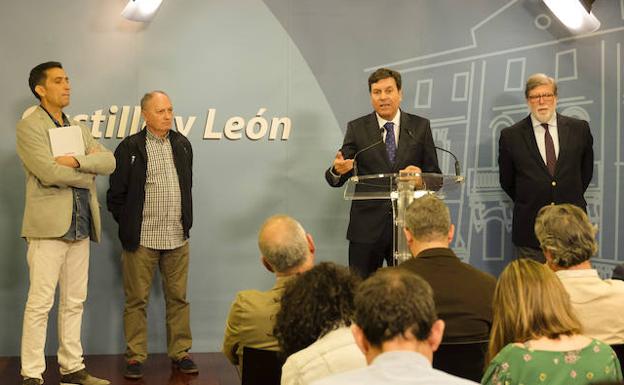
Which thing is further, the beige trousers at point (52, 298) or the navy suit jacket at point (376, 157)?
the navy suit jacket at point (376, 157)

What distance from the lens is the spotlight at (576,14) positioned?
6578mm

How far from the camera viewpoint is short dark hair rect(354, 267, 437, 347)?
2.11 meters

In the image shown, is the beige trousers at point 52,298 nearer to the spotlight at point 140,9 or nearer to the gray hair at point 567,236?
the spotlight at point 140,9

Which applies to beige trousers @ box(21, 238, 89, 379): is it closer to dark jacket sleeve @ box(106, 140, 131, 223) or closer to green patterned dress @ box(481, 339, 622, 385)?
dark jacket sleeve @ box(106, 140, 131, 223)

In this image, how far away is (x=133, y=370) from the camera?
574 centimetres

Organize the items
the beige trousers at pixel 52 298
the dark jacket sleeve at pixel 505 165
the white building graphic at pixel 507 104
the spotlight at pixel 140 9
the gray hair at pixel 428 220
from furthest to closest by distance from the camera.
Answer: the white building graphic at pixel 507 104 → the dark jacket sleeve at pixel 505 165 → the spotlight at pixel 140 9 → the beige trousers at pixel 52 298 → the gray hair at pixel 428 220

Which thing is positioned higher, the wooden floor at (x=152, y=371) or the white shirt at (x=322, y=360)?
the white shirt at (x=322, y=360)

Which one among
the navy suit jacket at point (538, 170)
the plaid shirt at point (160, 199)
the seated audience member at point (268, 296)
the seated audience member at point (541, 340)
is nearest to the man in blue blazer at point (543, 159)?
the navy suit jacket at point (538, 170)

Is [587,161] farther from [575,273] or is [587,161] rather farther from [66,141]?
[66,141]

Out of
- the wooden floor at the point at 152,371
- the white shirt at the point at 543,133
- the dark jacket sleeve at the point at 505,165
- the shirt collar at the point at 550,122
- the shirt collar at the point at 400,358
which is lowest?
the wooden floor at the point at 152,371

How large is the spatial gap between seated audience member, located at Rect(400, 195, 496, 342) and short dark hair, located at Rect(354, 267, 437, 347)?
1.13 m

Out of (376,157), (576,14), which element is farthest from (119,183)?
(576,14)

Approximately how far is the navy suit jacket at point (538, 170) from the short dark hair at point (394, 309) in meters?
4.36

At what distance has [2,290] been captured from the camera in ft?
20.7
